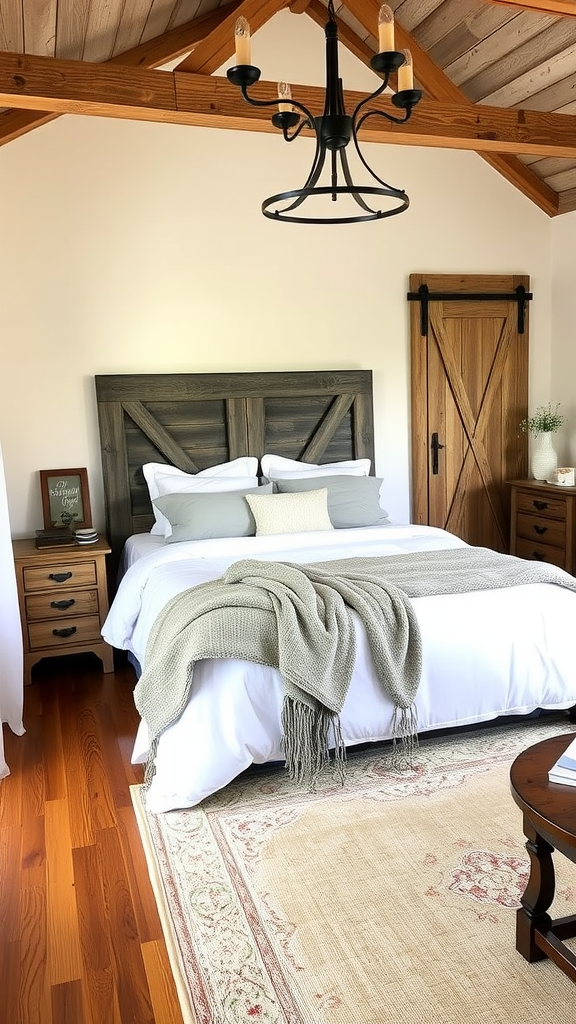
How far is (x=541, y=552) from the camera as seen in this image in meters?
5.53

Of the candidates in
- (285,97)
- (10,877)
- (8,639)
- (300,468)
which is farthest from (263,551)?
(285,97)

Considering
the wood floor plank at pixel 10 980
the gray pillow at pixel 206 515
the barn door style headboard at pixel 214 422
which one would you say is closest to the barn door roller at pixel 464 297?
the barn door style headboard at pixel 214 422

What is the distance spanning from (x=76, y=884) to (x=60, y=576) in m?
2.11

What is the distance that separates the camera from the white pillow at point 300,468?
5020 millimetres

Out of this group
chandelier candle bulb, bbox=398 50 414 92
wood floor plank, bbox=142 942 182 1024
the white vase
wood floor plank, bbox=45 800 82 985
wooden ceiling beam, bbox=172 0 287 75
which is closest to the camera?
wood floor plank, bbox=142 942 182 1024

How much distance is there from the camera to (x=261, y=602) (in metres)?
2.98

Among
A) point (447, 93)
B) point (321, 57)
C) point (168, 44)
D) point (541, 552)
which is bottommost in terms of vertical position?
point (541, 552)

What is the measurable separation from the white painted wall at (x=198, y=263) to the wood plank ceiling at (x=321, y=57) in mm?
316

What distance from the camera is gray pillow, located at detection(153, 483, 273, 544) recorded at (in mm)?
4406

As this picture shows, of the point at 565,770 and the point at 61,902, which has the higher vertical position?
the point at 565,770

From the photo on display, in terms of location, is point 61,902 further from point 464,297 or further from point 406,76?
point 464,297

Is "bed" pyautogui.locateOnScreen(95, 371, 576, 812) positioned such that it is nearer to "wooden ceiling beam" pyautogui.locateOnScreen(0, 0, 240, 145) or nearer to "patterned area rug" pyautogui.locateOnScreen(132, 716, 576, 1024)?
"patterned area rug" pyautogui.locateOnScreen(132, 716, 576, 1024)

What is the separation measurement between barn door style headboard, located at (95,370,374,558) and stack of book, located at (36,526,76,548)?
1.04 feet

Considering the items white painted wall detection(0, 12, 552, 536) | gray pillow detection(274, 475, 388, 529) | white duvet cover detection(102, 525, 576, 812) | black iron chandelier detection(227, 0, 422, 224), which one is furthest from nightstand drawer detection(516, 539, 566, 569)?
black iron chandelier detection(227, 0, 422, 224)
